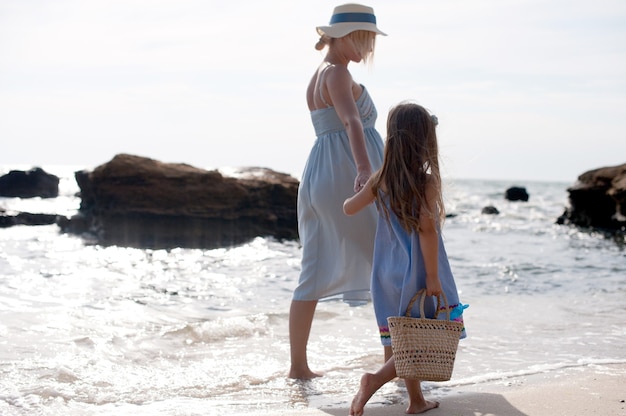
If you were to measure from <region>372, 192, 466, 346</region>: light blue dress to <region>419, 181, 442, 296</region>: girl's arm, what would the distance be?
0.06m

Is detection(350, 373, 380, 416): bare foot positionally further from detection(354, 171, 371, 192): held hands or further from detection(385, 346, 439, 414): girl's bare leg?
detection(354, 171, 371, 192): held hands

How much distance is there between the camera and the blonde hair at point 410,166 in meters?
3.56

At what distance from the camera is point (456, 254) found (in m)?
13.1

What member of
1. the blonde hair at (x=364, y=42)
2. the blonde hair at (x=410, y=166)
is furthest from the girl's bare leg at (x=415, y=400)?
the blonde hair at (x=364, y=42)

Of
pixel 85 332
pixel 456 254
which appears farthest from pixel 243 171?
pixel 85 332

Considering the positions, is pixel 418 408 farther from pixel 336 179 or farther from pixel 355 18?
pixel 355 18

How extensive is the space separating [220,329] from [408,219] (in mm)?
3199

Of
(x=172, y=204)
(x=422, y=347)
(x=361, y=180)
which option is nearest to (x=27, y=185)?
(x=172, y=204)

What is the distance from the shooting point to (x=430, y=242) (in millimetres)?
3557

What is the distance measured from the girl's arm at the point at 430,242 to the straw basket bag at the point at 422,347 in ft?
0.44

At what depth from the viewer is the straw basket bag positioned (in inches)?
136

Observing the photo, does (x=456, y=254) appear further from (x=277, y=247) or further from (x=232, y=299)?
(x=232, y=299)

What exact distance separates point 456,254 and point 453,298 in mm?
9533

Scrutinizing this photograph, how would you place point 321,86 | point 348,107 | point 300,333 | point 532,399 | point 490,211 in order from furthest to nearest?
point 490,211 < point 300,333 < point 321,86 < point 348,107 < point 532,399
